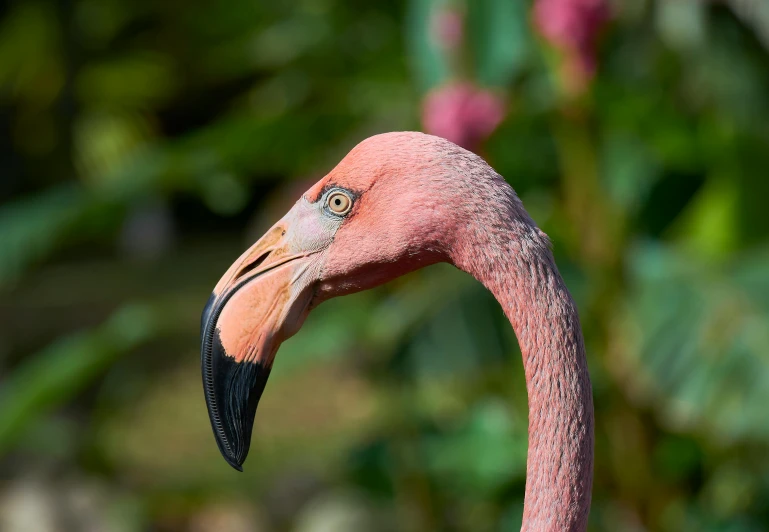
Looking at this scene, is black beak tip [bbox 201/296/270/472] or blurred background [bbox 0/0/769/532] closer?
black beak tip [bbox 201/296/270/472]

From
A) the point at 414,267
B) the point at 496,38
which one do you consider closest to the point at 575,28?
the point at 496,38

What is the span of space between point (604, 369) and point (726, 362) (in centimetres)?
65

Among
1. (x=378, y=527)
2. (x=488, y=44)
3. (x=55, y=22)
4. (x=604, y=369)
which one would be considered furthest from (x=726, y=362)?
(x=55, y=22)

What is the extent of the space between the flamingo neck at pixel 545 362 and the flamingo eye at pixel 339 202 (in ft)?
0.57

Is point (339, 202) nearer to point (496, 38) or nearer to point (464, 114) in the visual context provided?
point (464, 114)

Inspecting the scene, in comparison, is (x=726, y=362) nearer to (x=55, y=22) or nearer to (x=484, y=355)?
(x=484, y=355)

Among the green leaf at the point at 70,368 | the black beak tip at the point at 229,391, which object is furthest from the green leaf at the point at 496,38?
the black beak tip at the point at 229,391

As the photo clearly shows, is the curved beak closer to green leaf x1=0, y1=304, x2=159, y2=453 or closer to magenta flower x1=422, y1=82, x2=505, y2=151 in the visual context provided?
magenta flower x1=422, y1=82, x2=505, y2=151

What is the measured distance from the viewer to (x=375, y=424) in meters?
3.83

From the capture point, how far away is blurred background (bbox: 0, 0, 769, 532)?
2922mm

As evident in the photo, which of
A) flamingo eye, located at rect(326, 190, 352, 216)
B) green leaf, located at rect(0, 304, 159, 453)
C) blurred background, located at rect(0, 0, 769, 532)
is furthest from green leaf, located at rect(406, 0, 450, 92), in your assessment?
→ flamingo eye, located at rect(326, 190, 352, 216)

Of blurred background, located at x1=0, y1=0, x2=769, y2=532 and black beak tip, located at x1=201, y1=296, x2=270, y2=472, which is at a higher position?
black beak tip, located at x1=201, y1=296, x2=270, y2=472

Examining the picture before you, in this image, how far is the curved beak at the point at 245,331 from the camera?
1347mm

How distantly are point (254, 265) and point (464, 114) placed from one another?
156cm
